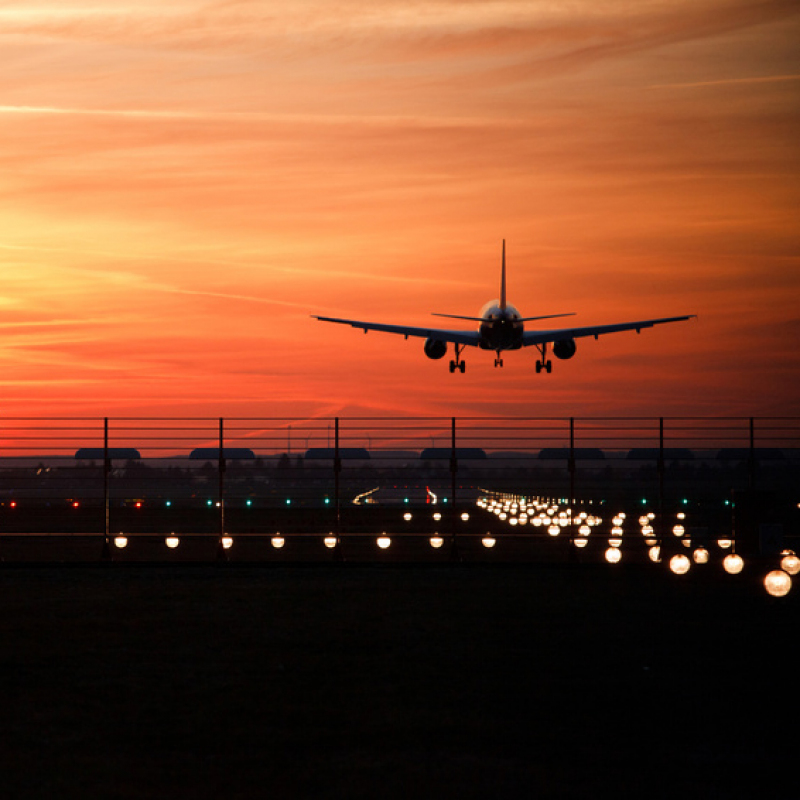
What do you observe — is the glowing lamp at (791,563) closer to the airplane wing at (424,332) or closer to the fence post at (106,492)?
the fence post at (106,492)

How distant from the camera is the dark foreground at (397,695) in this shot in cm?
935

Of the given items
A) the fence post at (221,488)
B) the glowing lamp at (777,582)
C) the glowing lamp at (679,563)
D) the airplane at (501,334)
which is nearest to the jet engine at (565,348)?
the airplane at (501,334)

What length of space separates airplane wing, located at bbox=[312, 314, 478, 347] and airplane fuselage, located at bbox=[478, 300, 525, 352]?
140cm

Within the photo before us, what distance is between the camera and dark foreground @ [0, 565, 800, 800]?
9.35 metres

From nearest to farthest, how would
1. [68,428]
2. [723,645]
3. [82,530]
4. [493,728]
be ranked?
[493,728], [723,645], [68,428], [82,530]

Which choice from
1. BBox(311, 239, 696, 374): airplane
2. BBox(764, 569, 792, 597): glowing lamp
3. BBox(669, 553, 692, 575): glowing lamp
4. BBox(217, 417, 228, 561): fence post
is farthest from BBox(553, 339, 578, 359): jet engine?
BBox(764, 569, 792, 597): glowing lamp

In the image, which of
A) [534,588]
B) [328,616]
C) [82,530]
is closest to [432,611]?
[328,616]

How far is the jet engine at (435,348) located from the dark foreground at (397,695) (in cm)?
4930

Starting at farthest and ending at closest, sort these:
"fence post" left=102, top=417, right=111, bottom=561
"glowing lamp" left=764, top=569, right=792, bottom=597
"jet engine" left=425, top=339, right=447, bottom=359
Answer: "jet engine" left=425, top=339, right=447, bottom=359 < "fence post" left=102, top=417, right=111, bottom=561 < "glowing lamp" left=764, top=569, right=792, bottom=597

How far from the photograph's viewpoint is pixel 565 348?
7269 centimetres

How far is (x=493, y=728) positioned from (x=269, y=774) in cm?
267

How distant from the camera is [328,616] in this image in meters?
20.1

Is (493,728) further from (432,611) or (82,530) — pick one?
(82,530)

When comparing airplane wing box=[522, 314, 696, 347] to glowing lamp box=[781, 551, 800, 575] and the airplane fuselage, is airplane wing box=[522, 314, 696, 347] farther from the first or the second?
glowing lamp box=[781, 551, 800, 575]
